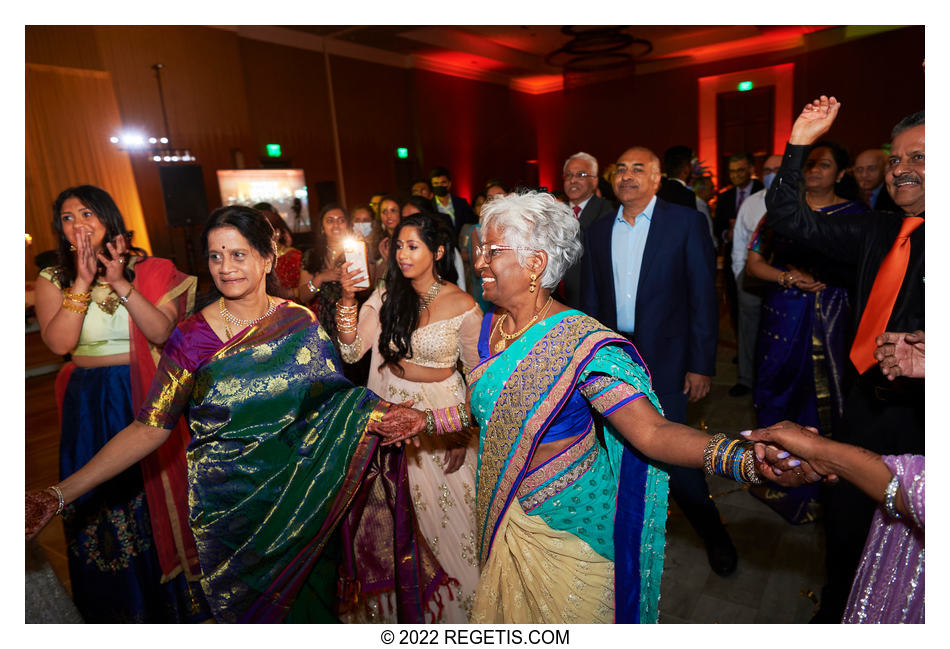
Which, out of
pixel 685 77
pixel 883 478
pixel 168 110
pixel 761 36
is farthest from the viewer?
pixel 685 77

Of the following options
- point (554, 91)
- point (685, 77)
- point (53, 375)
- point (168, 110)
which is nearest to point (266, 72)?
point (168, 110)

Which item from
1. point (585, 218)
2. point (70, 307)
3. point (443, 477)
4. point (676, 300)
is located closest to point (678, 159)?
point (585, 218)

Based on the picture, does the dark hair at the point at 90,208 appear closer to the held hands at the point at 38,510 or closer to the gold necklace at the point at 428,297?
the held hands at the point at 38,510

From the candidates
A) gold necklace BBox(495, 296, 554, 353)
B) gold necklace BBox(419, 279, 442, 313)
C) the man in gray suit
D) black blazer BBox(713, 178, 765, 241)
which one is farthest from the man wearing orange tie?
black blazer BBox(713, 178, 765, 241)

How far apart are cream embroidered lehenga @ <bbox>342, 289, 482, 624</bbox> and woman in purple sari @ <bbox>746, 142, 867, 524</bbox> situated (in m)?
1.56

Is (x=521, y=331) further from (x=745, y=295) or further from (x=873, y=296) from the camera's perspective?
(x=745, y=295)

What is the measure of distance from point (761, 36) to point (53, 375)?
12.1 metres

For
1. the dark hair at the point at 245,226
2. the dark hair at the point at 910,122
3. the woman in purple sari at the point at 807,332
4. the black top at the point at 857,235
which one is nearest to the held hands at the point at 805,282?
the woman in purple sari at the point at 807,332

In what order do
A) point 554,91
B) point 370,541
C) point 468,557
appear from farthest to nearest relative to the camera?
point 554,91 → point 468,557 → point 370,541

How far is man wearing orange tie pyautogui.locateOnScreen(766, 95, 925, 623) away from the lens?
5.01 ft

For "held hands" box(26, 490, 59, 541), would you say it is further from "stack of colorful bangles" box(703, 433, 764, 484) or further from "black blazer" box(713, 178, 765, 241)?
"black blazer" box(713, 178, 765, 241)

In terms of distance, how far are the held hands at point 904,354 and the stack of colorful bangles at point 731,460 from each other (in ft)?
1.69

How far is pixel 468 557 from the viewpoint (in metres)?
2.05
